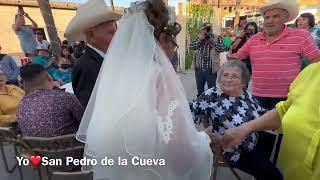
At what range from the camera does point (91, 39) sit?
9.24ft

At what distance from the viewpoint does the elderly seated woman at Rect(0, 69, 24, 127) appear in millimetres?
3600

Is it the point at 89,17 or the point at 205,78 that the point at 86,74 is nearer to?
the point at 89,17

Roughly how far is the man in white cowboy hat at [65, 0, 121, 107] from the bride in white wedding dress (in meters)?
0.82

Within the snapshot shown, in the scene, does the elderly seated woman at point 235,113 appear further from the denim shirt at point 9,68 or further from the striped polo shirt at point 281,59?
the denim shirt at point 9,68

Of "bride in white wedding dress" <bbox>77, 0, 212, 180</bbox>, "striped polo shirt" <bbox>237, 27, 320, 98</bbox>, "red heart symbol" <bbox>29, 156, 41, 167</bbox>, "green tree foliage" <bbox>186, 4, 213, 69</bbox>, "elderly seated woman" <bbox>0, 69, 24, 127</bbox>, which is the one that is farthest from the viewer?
"green tree foliage" <bbox>186, 4, 213, 69</bbox>

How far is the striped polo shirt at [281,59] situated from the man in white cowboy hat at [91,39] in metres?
1.60

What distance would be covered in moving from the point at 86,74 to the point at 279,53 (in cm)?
194

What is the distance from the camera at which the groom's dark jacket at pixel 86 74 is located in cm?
258

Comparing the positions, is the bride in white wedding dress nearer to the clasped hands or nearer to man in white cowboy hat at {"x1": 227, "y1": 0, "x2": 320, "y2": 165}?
the clasped hands

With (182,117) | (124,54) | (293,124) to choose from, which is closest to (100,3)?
(124,54)

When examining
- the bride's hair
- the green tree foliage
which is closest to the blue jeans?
the bride's hair

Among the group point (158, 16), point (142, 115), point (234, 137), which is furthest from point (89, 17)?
point (234, 137)

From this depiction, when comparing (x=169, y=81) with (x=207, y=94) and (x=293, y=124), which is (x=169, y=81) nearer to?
(x=293, y=124)

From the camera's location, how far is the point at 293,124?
5.22 feet
